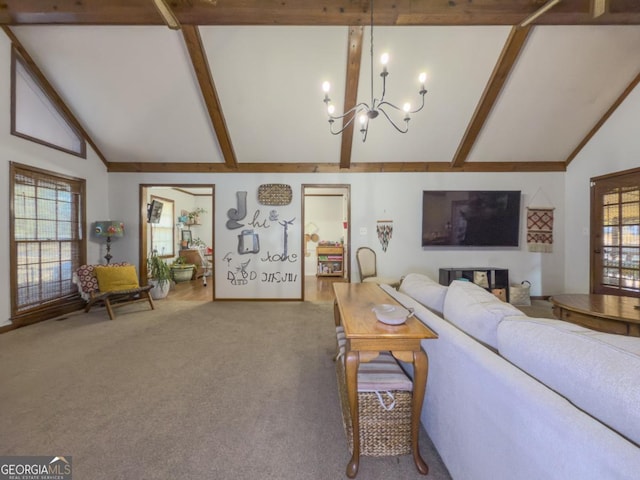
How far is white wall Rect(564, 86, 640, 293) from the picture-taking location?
3609 mm

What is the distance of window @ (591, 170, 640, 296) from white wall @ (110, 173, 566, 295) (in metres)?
0.56

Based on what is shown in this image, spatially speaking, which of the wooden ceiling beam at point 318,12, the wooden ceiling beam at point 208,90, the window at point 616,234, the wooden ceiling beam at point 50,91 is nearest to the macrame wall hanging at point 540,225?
the window at point 616,234

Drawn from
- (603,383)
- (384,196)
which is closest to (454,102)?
(384,196)

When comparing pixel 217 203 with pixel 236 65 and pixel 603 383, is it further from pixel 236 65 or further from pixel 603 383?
pixel 603 383

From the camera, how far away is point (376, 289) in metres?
2.27

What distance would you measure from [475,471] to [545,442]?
485 millimetres

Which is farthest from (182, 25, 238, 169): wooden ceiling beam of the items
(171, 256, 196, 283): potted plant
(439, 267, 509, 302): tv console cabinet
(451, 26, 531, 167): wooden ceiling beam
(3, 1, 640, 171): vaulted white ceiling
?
(439, 267, 509, 302): tv console cabinet

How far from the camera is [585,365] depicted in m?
0.78

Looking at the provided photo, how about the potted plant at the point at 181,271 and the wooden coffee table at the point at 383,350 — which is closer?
the wooden coffee table at the point at 383,350

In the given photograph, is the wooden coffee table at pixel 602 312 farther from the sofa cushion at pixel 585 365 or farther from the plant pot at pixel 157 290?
the plant pot at pixel 157 290

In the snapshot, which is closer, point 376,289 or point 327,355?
point 376,289

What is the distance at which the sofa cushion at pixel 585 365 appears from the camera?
26.4 inches

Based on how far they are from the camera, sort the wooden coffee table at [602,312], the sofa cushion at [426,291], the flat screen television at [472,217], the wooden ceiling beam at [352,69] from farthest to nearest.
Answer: the flat screen television at [472,217] < the wooden ceiling beam at [352,69] < the wooden coffee table at [602,312] < the sofa cushion at [426,291]

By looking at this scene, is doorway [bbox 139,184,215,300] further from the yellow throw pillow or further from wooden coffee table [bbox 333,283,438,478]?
wooden coffee table [bbox 333,283,438,478]
